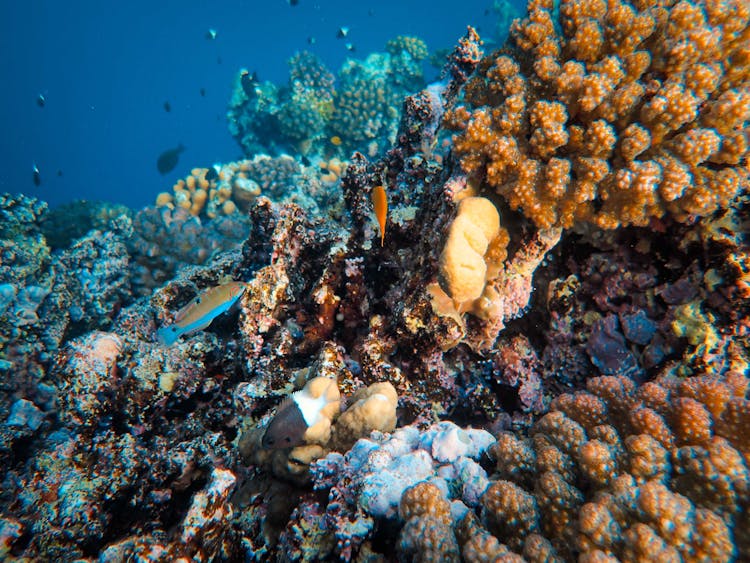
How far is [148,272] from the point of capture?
25.0ft

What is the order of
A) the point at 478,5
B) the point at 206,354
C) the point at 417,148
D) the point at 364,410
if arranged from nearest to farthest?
the point at 364,410
the point at 206,354
the point at 417,148
the point at 478,5

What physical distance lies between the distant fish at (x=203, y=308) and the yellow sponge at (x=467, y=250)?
1.70 m

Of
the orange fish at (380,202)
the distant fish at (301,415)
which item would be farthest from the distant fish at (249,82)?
the distant fish at (301,415)

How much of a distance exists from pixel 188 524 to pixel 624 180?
3.26 metres

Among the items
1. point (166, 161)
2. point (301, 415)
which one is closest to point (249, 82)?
point (166, 161)

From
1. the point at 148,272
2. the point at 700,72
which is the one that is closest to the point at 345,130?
the point at 148,272

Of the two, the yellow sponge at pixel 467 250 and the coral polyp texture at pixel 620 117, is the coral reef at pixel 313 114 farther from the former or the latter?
the yellow sponge at pixel 467 250

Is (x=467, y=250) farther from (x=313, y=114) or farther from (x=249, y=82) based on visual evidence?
A: (x=249, y=82)

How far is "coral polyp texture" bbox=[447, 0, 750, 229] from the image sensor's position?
6.97 feet

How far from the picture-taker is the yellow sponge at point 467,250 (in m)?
2.30

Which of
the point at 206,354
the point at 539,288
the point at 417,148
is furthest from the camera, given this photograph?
the point at 417,148

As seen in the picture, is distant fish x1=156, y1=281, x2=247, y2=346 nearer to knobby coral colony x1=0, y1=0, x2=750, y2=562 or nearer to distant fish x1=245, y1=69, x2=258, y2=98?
knobby coral colony x1=0, y1=0, x2=750, y2=562

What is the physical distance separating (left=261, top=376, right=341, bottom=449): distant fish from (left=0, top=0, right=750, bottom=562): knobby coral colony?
14mm

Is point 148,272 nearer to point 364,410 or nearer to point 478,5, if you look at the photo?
point 364,410
